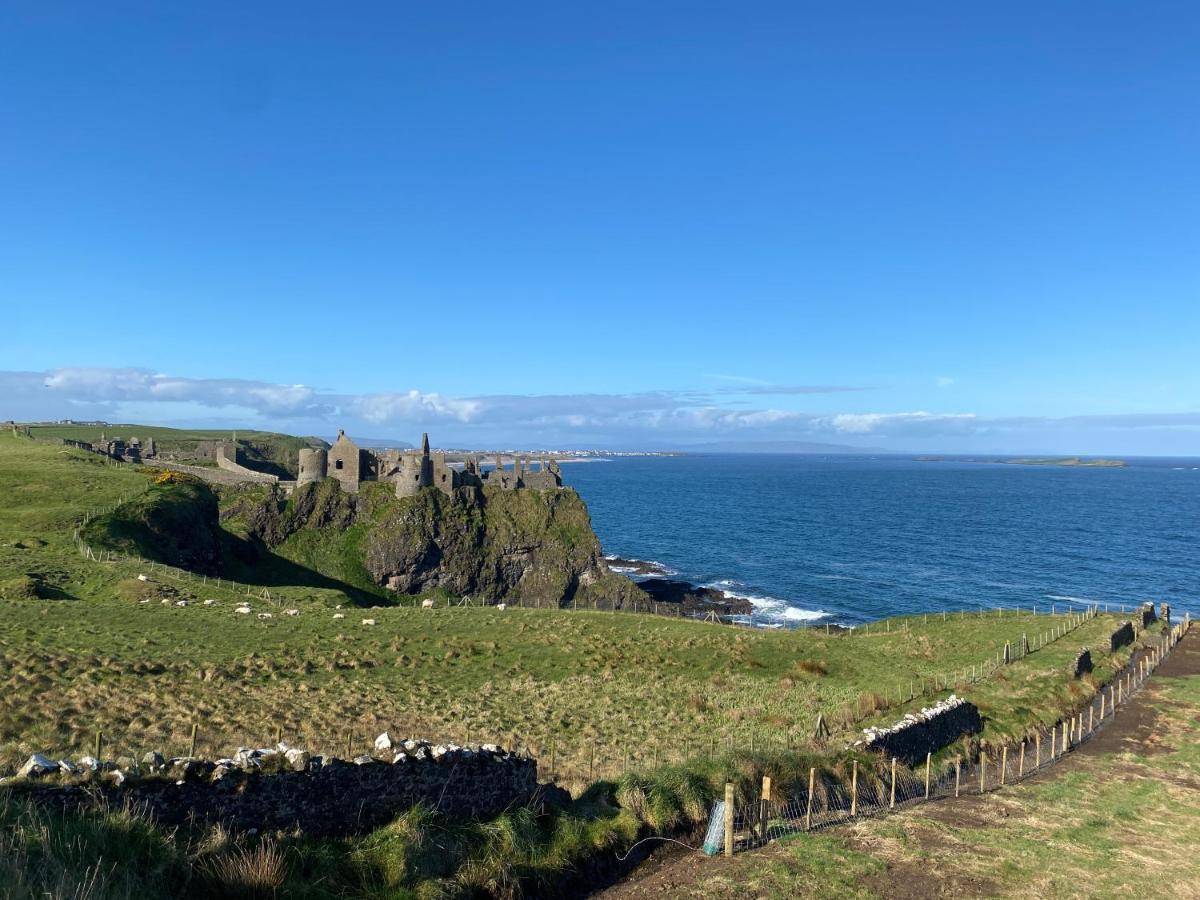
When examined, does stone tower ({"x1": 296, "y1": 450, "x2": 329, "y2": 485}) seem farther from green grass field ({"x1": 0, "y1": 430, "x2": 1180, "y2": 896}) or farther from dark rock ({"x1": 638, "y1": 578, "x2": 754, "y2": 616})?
dark rock ({"x1": 638, "y1": 578, "x2": 754, "y2": 616})

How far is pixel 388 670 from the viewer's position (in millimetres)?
30375

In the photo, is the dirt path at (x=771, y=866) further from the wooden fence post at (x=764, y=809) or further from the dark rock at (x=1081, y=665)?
the dark rock at (x=1081, y=665)

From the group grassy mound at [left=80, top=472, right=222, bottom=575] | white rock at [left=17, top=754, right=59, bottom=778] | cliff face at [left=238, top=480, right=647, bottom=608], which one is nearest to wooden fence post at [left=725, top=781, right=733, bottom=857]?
white rock at [left=17, top=754, right=59, bottom=778]

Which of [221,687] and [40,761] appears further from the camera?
[221,687]

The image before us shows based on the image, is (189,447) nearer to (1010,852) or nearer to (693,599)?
(693,599)

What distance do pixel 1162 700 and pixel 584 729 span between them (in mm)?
24949

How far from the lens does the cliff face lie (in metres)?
75.8

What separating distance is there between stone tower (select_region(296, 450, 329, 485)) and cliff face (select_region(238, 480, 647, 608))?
4.95ft

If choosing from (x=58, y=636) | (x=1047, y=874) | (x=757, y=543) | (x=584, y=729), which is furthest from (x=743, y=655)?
(x=757, y=543)

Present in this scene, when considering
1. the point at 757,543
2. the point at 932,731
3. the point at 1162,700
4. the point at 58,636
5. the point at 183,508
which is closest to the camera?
the point at 932,731

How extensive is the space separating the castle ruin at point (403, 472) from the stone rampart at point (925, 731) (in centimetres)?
6645

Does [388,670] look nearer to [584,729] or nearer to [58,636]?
[584,729]

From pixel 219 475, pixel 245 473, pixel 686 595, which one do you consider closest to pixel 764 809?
pixel 686 595

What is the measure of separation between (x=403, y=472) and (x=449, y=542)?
398 inches
